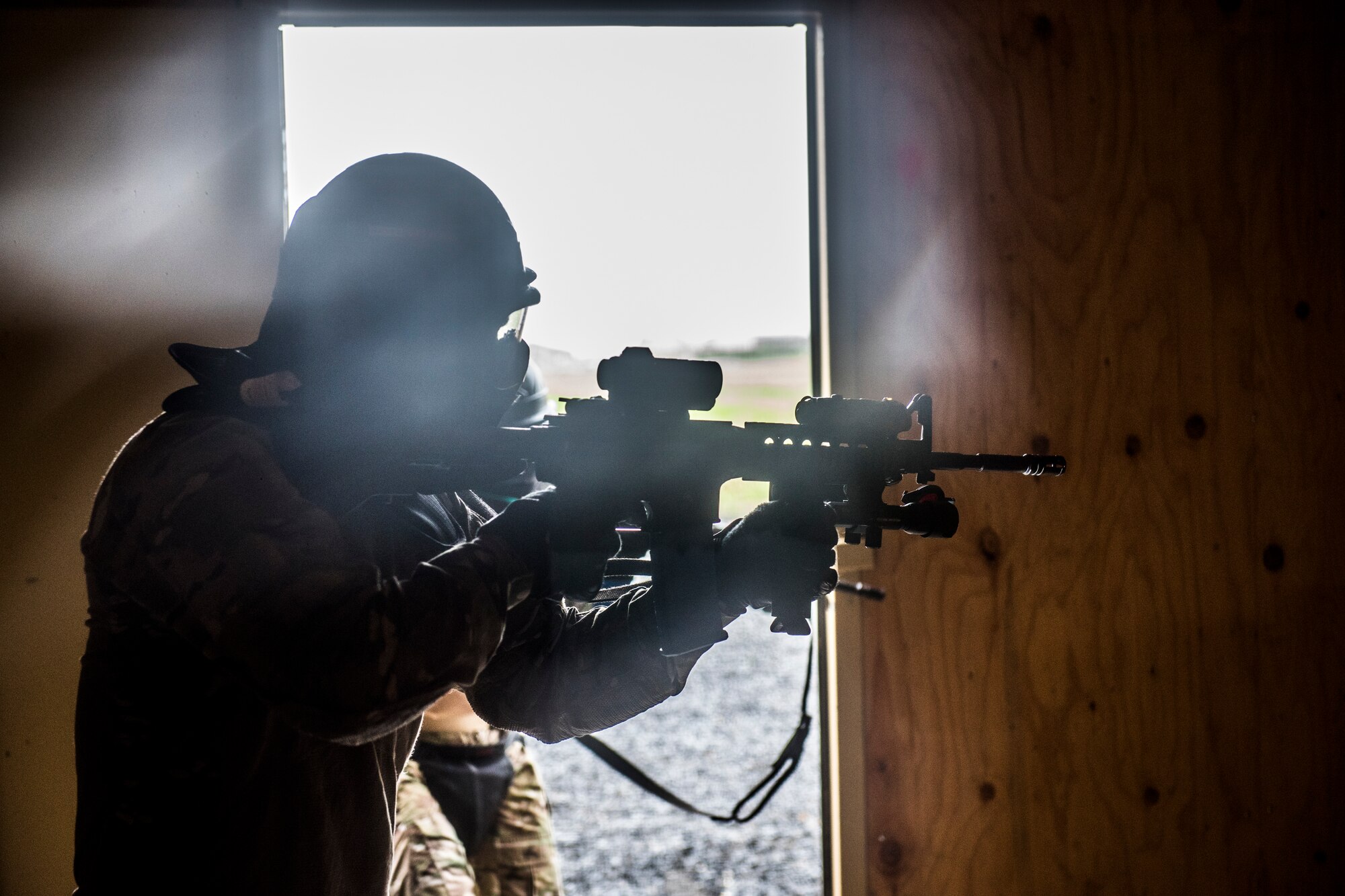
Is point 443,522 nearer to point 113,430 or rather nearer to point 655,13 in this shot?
point 113,430

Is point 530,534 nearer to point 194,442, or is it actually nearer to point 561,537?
point 561,537

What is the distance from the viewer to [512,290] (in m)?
1.38

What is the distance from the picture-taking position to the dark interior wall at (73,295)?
6.20ft

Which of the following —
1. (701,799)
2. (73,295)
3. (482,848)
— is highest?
(73,295)

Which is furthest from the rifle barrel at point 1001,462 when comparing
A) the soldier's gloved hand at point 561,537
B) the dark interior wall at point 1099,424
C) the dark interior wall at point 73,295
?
the dark interior wall at point 73,295

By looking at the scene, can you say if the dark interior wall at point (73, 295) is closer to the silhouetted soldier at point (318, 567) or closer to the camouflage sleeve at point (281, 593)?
the silhouetted soldier at point (318, 567)

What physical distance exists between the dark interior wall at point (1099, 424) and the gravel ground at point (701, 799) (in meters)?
0.78

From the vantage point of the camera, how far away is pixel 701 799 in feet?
11.5

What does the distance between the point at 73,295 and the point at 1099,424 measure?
2.39 metres

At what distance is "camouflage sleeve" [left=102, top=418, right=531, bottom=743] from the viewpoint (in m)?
0.94

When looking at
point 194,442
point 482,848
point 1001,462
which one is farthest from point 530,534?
point 482,848

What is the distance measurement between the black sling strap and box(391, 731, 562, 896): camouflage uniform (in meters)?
0.19

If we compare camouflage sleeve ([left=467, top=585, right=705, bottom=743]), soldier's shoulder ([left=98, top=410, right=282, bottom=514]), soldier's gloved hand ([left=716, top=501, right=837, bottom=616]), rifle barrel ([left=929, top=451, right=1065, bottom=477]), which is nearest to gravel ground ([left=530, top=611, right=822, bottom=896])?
camouflage sleeve ([left=467, top=585, right=705, bottom=743])

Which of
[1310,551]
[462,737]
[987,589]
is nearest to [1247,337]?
[1310,551]
